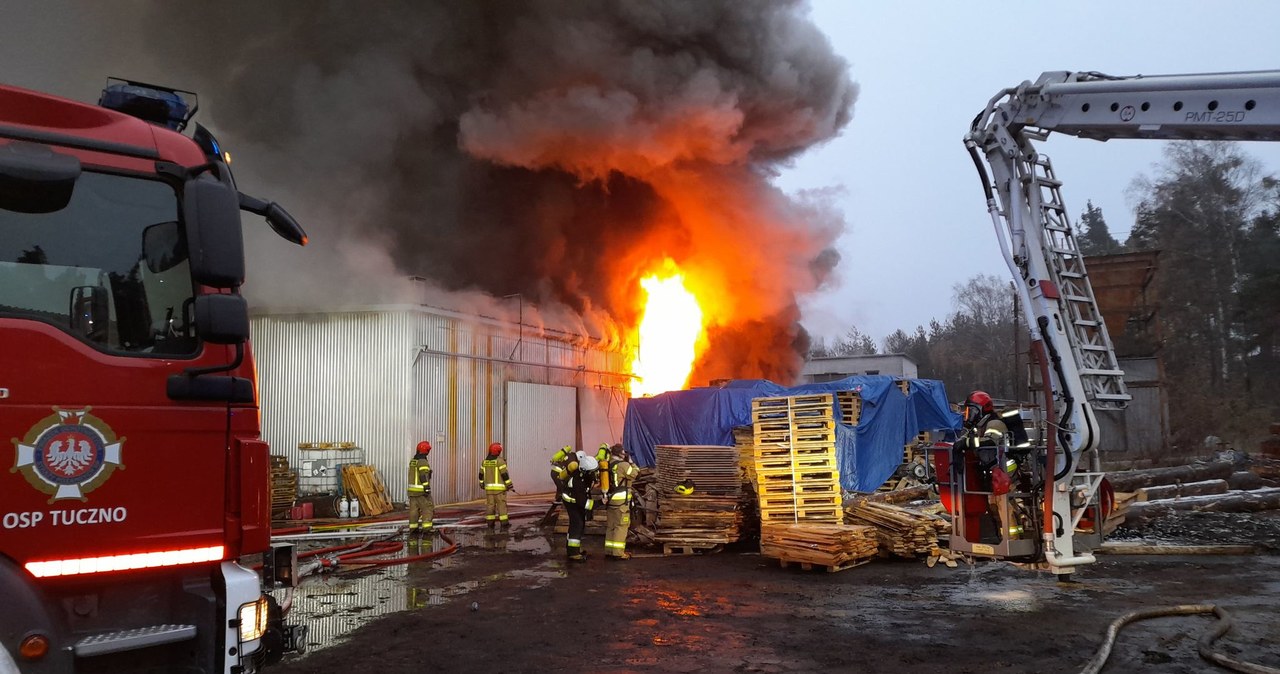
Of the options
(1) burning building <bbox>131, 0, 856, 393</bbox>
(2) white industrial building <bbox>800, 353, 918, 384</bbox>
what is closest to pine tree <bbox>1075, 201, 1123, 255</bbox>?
(2) white industrial building <bbox>800, 353, 918, 384</bbox>

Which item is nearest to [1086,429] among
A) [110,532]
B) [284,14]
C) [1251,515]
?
[110,532]

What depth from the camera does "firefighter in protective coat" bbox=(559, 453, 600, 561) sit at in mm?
11055

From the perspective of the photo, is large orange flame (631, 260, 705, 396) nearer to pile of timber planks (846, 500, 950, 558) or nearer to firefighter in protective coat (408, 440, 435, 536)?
firefighter in protective coat (408, 440, 435, 536)

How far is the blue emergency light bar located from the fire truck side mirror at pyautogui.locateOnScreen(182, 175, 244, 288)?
3.26ft

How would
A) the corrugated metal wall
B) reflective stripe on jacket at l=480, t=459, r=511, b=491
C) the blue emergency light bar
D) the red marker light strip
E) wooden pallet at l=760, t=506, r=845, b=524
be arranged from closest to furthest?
the red marker light strip → the blue emergency light bar → wooden pallet at l=760, t=506, r=845, b=524 → reflective stripe on jacket at l=480, t=459, r=511, b=491 → the corrugated metal wall

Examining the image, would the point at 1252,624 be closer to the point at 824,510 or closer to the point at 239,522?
the point at 824,510

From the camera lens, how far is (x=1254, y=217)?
31.4m

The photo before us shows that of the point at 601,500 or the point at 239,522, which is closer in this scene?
the point at 239,522

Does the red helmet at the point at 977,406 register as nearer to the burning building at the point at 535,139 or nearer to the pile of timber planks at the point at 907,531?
the pile of timber planks at the point at 907,531

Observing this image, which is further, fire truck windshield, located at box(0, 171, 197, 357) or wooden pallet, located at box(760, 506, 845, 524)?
wooden pallet, located at box(760, 506, 845, 524)

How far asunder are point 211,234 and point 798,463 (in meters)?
9.40

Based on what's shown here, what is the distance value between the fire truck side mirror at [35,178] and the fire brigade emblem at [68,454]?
85 centimetres

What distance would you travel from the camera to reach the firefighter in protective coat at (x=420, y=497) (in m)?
13.0

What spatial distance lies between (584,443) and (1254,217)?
2872cm
